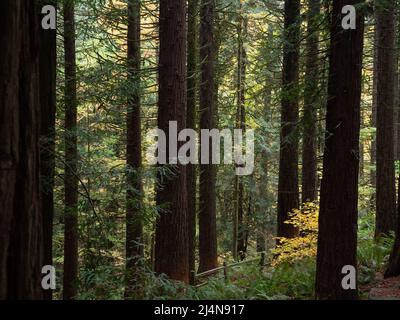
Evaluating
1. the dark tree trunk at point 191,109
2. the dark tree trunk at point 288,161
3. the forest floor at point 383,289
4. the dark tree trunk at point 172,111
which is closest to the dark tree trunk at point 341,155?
the forest floor at point 383,289

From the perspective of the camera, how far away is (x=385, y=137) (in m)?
11.9

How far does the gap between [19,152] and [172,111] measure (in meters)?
6.42

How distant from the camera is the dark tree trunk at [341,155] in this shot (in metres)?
6.79

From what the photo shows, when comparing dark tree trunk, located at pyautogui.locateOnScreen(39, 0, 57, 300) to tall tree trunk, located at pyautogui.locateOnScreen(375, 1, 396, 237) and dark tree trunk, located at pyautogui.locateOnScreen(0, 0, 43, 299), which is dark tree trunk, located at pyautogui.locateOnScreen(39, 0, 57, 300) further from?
tall tree trunk, located at pyautogui.locateOnScreen(375, 1, 396, 237)

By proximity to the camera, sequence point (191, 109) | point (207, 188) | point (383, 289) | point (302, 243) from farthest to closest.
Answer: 1. point (207, 188)
2. point (191, 109)
3. point (302, 243)
4. point (383, 289)

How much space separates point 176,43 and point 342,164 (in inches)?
175

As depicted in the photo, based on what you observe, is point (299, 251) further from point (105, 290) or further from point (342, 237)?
point (105, 290)

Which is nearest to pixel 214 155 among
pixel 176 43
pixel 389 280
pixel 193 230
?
pixel 193 230

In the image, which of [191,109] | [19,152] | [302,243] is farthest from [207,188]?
[19,152]

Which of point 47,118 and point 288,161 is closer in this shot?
point 47,118

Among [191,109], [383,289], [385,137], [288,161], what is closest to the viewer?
[383,289]

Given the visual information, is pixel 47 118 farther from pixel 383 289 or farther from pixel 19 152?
pixel 383 289

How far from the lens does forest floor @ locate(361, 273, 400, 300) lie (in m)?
6.92

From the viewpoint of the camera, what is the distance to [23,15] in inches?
112
